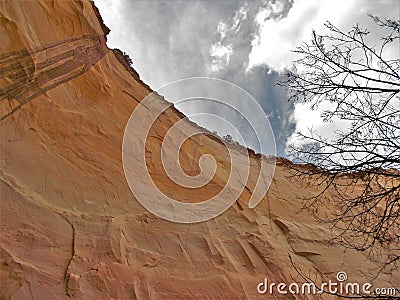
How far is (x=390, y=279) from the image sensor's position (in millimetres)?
7766

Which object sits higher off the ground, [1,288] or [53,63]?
[53,63]

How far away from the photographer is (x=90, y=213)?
599cm

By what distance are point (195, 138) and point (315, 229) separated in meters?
4.14

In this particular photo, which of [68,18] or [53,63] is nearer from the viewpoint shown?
[53,63]

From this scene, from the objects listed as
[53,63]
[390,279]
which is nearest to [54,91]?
[53,63]

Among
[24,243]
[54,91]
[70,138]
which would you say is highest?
[54,91]

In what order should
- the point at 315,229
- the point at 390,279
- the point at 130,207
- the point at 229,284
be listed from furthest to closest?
the point at 315,229, the point at 390,279, the point at 130,207, the point at 229,284

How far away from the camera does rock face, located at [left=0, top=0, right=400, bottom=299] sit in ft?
17.0

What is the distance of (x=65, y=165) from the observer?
20.9 ft

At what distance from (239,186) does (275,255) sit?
7.63ft

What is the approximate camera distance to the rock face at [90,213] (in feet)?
17.0

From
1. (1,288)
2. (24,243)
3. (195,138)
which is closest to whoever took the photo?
(1,288)

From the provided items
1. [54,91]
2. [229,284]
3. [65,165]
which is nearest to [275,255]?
[229,284]

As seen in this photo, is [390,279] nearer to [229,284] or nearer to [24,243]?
[229,284]
